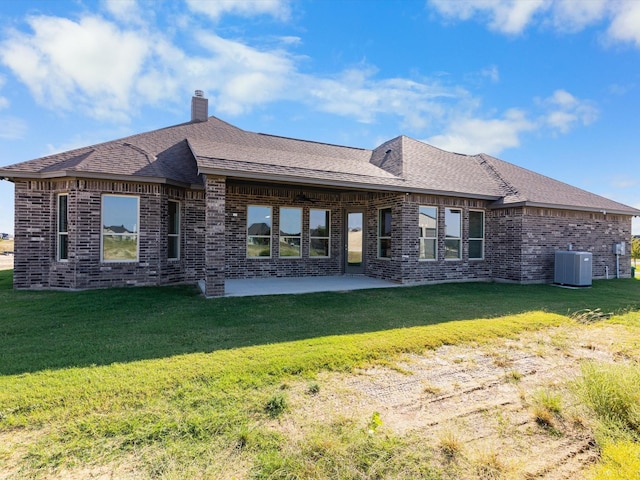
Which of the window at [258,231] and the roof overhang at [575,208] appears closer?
the roof overhang at [575,208]

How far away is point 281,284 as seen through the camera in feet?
34.2

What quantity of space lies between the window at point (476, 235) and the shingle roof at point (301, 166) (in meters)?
0.78

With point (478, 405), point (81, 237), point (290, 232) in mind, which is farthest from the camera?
point (290, 232)

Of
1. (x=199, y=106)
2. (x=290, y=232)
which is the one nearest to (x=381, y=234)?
(x=290, y=232)

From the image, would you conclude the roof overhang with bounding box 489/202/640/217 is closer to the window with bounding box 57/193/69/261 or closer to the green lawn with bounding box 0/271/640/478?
the green lawn with bounding box 0/271/640/478

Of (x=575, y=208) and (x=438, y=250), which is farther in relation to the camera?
(x=575, y=208)

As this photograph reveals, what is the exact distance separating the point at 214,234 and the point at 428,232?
7.05 metres

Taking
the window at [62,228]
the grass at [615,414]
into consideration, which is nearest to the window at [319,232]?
the window at [62,228]

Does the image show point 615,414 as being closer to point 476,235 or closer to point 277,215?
point 476,235

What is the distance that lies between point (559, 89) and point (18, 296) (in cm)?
2129

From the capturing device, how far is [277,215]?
39.5 ft

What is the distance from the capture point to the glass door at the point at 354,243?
12664mm

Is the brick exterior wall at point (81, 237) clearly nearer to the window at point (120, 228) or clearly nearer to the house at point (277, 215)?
the house at point (277, 215)

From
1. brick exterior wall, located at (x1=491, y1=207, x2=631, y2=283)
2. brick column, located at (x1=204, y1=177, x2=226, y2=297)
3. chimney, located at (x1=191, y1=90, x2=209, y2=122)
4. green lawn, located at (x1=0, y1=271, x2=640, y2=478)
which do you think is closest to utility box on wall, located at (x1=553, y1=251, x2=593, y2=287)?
brick exterior wall, located at (x1=491, y1=207, x2=631, y2=283)
